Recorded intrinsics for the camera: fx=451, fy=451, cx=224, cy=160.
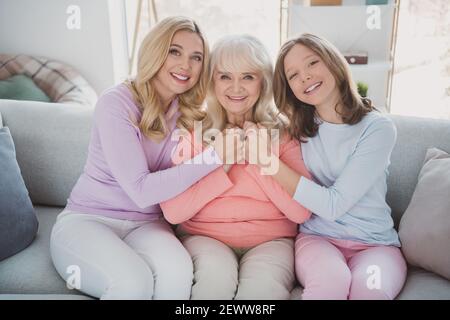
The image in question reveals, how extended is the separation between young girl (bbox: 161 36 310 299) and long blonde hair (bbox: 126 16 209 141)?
0.08m

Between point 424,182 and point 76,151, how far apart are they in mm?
1214

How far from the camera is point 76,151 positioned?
169 centimetres

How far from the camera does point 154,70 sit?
1405mm

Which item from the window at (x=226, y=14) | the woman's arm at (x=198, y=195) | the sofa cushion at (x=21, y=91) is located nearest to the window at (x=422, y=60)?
the window at (x=226, y=14)

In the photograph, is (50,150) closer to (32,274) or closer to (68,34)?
(32,274)

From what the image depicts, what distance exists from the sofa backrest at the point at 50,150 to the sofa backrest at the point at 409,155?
1.11 metres

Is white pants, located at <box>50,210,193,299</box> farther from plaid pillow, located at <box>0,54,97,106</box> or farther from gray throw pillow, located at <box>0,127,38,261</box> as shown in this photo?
plaid pillow, located at <box>0,54,97,106</box>

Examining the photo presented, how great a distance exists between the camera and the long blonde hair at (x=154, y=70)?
1379 millimetres
